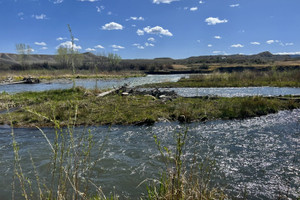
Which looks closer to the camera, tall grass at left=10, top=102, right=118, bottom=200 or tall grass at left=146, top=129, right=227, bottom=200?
tall grass at left=10, top=102, right=118, bottom=200

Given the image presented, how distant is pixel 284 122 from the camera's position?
34.3 feet

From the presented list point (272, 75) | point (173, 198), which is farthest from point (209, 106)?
point (272, 75)

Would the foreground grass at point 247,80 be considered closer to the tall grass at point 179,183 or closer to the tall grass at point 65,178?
the tall grass at point 65,178

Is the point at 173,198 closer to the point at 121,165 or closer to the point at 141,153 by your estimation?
the point at 121,165

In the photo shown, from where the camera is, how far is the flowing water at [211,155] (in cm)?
518

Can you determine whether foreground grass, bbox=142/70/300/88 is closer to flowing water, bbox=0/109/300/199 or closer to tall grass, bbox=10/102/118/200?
flowing water, bbox=0/109/300/199

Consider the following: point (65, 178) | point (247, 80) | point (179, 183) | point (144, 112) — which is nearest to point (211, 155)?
point (179, 183)

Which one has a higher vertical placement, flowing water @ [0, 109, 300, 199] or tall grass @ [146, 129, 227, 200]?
tall grass @ [146, 129, 227, 200]

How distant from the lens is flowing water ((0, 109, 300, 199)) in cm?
518

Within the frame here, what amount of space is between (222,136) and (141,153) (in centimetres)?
369

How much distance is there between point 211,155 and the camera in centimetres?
680

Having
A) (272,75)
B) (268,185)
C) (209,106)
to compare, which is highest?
(272,75)

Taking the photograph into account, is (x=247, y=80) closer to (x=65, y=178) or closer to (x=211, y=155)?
(x=211, y=155)

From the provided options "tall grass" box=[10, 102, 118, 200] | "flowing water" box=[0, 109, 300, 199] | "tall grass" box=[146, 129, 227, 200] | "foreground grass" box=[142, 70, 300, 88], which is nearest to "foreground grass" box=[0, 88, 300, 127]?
"flowing water" box=[0, 109, 300, 199]
